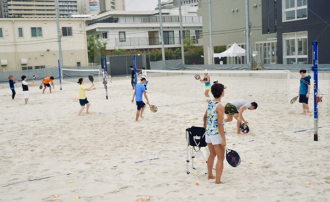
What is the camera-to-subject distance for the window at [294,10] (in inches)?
1155

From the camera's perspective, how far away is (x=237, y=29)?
1741 inches

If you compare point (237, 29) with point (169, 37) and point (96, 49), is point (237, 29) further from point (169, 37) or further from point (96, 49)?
point (96, 49)

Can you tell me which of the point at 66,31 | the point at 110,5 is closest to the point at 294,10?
the point at 66,31

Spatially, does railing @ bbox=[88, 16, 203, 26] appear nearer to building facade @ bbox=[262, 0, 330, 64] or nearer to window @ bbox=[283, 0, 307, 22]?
building facade @ bbox=[262, 0, 330, 64]

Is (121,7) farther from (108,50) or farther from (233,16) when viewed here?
(233,16)

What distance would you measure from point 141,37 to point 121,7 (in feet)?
462

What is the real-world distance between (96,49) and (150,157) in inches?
1916

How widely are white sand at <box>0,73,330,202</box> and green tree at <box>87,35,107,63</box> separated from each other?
40.8 m

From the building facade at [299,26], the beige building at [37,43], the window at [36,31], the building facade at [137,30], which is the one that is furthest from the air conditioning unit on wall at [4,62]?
the building facade at [299,26]

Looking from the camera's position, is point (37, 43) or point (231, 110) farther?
point (37, 43)

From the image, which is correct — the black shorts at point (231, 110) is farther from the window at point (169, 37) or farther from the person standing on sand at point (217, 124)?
the window at point (169, 37)

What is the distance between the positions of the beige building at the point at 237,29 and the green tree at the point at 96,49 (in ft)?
49.2

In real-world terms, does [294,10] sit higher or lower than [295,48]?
higher

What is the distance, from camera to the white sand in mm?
6062
